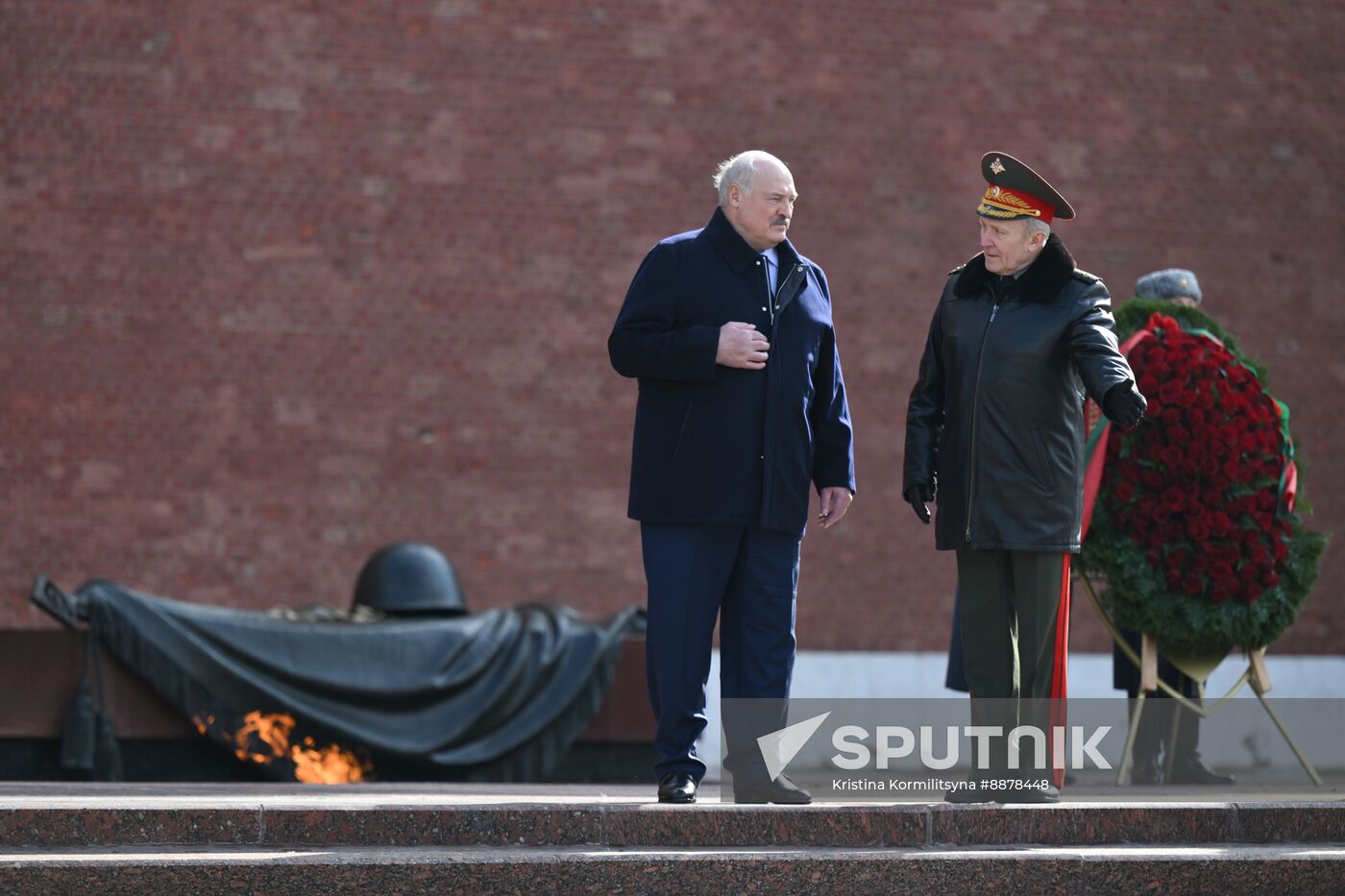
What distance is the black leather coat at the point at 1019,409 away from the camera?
14.6 ft

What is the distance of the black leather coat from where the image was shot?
14.6 feet

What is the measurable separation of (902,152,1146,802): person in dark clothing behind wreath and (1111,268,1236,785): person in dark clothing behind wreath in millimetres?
1872

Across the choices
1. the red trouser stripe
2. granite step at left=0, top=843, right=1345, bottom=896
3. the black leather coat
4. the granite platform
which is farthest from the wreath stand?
granite step at left=0, top=843, right=1345, bottom=896

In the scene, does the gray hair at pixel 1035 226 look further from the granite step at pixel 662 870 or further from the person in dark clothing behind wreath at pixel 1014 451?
the granite step at pixel 662 870

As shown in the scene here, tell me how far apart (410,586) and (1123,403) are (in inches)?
191

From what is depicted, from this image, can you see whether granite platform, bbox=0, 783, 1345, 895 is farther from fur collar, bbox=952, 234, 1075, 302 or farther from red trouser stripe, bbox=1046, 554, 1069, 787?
fur collar, bbox=952, 234, 1075, 302

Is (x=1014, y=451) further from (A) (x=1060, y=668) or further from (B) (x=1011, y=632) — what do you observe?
(A) (x=1060, y=668)

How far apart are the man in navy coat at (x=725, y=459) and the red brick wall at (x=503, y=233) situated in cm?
568

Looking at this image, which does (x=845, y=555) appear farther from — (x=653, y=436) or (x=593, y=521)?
(x=653, y=436)

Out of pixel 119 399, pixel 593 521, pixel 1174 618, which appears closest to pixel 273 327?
pixel 119 399

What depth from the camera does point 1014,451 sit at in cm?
448

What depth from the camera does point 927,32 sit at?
10.8m

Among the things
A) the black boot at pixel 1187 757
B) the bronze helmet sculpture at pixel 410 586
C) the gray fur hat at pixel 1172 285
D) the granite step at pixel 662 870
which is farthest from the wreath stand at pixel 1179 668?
the bronze helmet sculpture at pixel 410 586

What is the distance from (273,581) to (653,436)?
5853 millimetres
